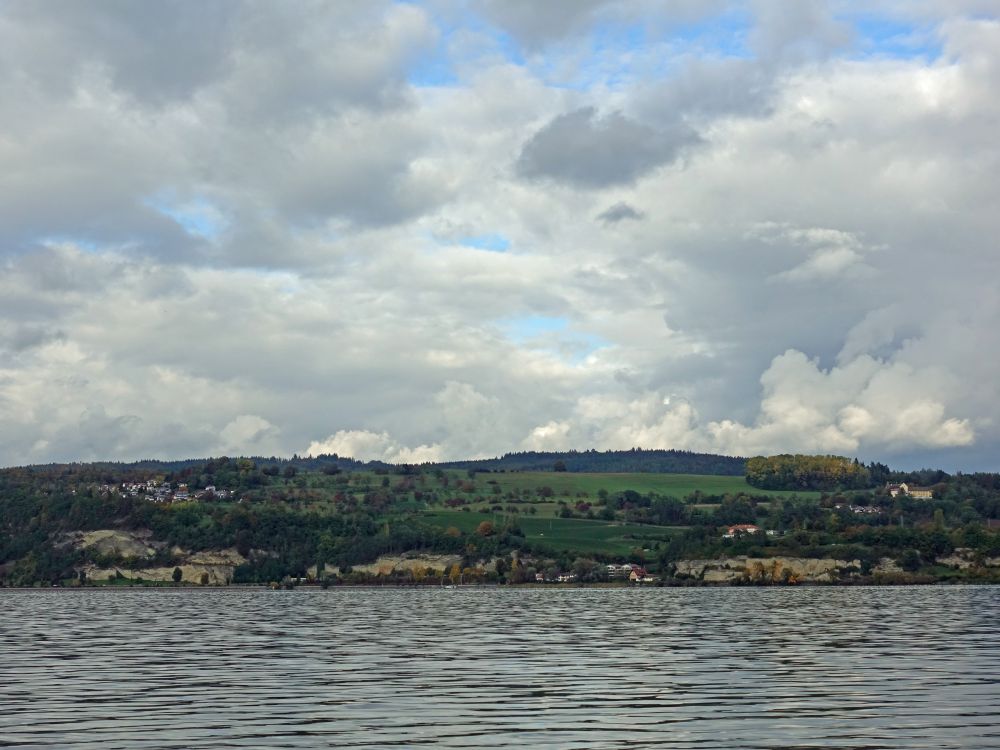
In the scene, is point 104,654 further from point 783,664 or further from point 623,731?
point 623,731

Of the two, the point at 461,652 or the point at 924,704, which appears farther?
the point at 461,652

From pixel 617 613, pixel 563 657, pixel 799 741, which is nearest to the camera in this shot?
pixel 799 741

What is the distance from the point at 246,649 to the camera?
290ft

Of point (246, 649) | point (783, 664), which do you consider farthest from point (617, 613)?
point (783, 664)

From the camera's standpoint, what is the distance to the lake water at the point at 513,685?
44375 millimetres

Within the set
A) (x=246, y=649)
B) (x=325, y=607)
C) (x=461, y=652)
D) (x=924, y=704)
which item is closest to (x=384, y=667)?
(x=461, y=652)

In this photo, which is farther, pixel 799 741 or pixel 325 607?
pixel 325 607

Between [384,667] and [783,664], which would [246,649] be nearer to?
[384,667]

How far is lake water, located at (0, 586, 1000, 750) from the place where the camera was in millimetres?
→ 44375

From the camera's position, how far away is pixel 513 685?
6131 cm

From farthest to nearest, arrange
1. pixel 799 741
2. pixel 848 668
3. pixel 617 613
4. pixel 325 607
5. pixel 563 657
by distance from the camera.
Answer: pixel 325 607 < pixel 617 613 < pixel 563 657 < pixel 848 668 < pixel 799 741

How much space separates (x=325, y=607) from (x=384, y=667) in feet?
342

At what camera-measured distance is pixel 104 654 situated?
84750 millimetres

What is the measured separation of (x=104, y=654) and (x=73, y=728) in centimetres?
4004
